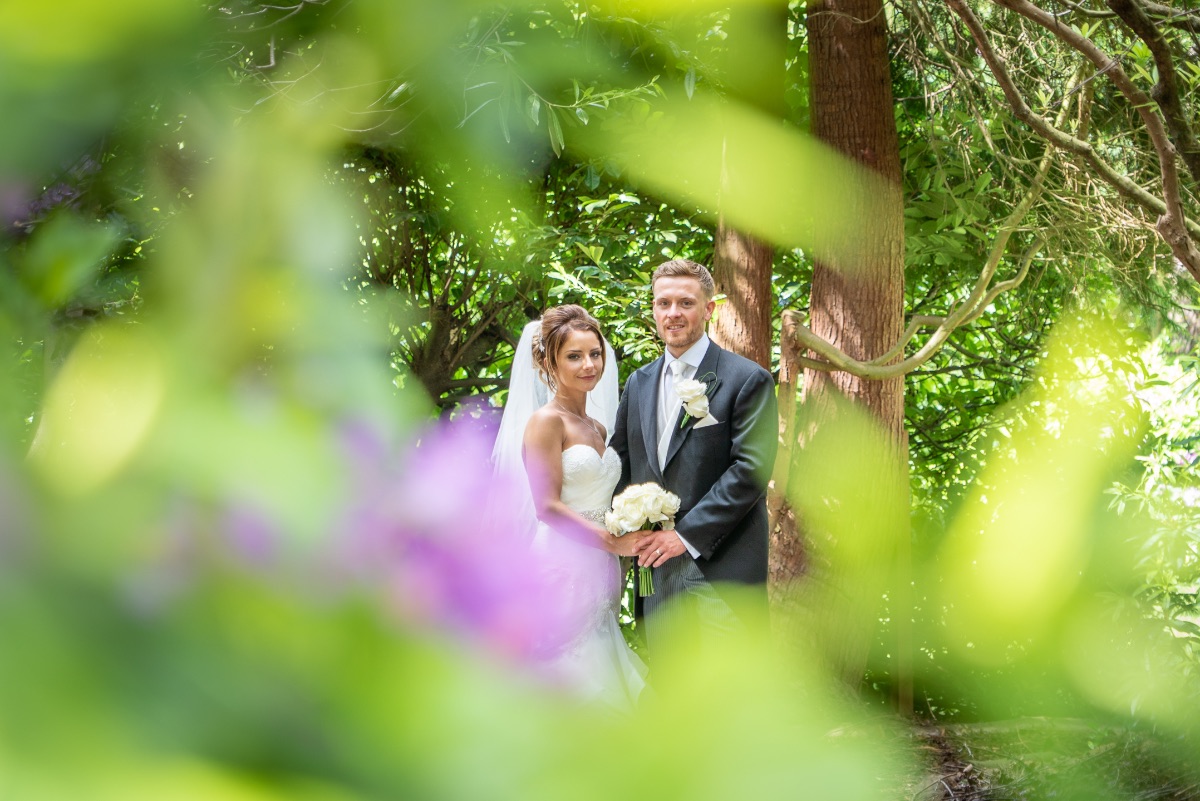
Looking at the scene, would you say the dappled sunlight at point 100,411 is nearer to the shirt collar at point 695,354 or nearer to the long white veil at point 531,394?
the shirt collar at point 695,354

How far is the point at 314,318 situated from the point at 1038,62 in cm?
447

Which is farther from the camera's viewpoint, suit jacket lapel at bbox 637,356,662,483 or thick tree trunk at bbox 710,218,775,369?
thick tree trunk at bbox 710,218,775,369

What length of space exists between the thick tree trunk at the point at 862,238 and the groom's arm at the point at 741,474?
4.79 feet

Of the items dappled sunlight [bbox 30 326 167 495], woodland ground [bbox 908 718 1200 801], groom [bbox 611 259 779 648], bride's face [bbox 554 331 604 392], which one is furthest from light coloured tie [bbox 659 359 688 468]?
dappled sunlight [bbox 30 326 167 495]

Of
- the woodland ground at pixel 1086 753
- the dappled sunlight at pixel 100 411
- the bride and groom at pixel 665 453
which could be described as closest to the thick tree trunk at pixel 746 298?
the bride and groom at pixel 665 453

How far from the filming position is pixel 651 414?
3.58 m

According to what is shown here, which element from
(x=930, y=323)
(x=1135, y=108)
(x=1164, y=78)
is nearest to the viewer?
(x=1164, y=78)

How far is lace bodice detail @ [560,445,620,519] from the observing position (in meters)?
3.55

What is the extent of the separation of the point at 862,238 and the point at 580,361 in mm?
2062

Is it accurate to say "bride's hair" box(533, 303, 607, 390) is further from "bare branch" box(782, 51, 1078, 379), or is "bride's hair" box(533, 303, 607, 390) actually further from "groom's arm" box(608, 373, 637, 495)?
"bare branch" box(782, 51, 1078, 379)

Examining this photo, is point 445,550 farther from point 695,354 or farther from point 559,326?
point 695,354

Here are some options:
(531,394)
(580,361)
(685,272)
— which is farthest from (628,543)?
(531,394)

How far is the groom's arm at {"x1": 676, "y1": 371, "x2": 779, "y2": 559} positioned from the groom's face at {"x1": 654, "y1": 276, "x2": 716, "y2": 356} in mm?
285

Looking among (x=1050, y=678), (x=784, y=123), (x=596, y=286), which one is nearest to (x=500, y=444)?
(x=596, y=286)
